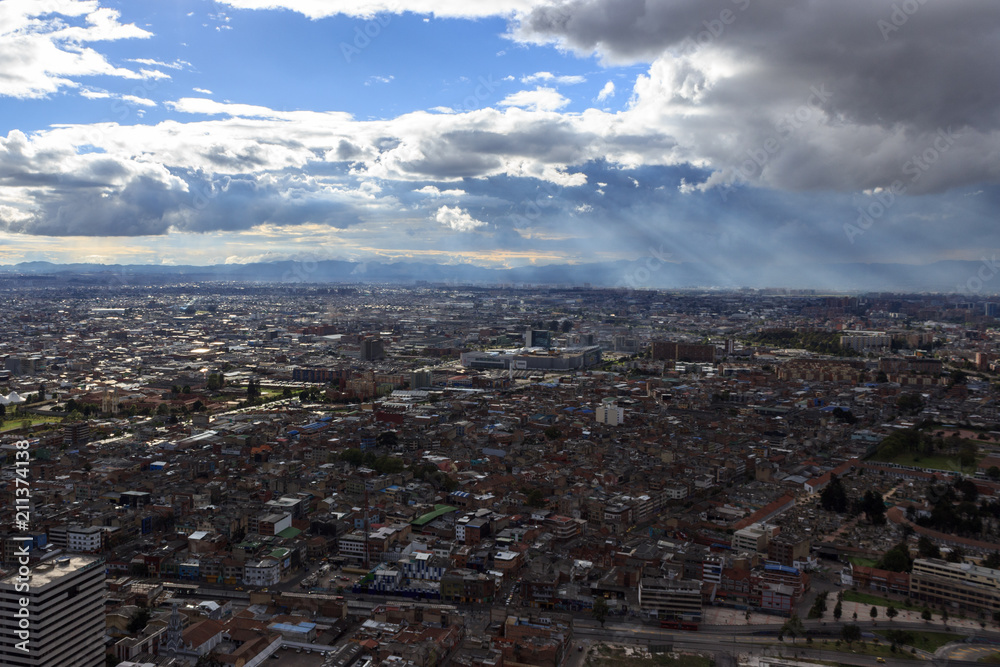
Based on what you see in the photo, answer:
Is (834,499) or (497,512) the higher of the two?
(834,499)

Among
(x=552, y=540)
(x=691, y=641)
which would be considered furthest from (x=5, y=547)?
(x=691, y=641)

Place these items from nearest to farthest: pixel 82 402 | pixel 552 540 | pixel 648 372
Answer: pixel 552 540, pixel 82 402, pixel 648 372

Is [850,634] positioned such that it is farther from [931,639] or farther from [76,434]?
[76,434]

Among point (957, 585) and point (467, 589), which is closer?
point (467, 589)

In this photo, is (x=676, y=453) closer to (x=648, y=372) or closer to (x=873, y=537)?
(x=873, y=537)

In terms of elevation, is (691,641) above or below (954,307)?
below

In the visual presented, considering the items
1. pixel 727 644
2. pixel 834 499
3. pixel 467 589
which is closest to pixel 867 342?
pixel 834 499
